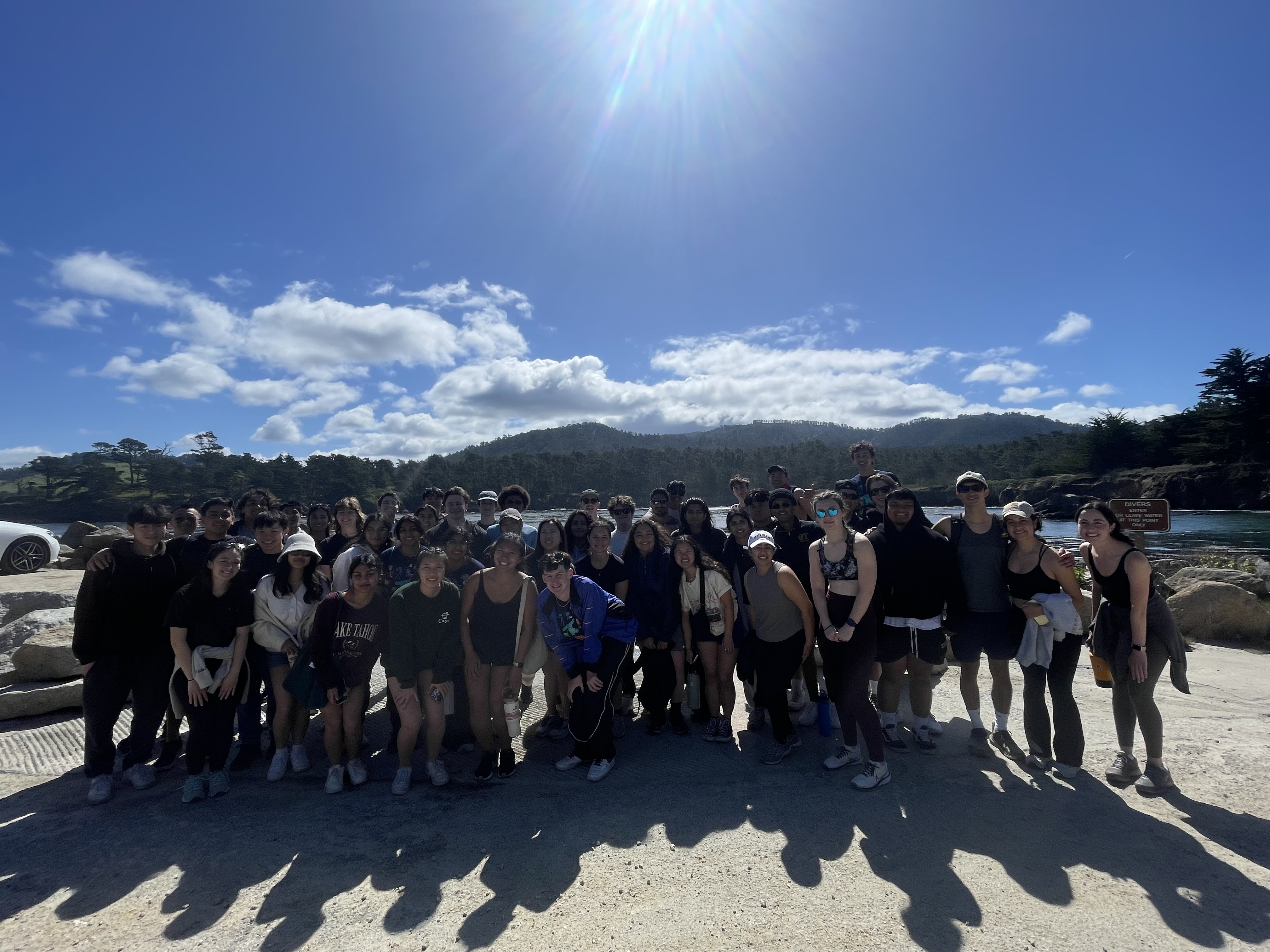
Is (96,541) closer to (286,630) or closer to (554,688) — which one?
(286,630)

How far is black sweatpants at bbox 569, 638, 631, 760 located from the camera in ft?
15.0

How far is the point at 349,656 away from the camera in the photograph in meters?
4.29

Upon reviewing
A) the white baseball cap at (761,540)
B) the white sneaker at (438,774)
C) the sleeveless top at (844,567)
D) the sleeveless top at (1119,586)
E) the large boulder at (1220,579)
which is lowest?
the large boulder at (1220,579)

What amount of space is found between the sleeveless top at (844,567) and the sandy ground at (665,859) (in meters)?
1.50

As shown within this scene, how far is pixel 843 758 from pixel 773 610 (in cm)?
122

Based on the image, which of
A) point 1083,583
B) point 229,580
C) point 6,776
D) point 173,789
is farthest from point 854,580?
point 1083,583

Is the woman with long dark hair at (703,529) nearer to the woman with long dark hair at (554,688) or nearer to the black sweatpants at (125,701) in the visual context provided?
the woman with long dark hair at (554,688)

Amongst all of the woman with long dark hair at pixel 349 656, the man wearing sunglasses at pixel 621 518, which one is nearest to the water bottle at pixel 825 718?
the man wearing sunglasses at pixel 621 518

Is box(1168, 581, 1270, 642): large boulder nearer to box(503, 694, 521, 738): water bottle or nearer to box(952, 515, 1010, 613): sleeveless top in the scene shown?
box(952, 515, 1010, 613): sleeveless top

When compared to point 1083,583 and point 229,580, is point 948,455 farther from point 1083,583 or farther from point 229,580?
point 229,580

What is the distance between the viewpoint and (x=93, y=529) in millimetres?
14273

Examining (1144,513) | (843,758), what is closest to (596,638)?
(843,758)

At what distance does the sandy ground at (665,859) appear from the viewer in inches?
109

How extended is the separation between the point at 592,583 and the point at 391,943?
257 centimetres
